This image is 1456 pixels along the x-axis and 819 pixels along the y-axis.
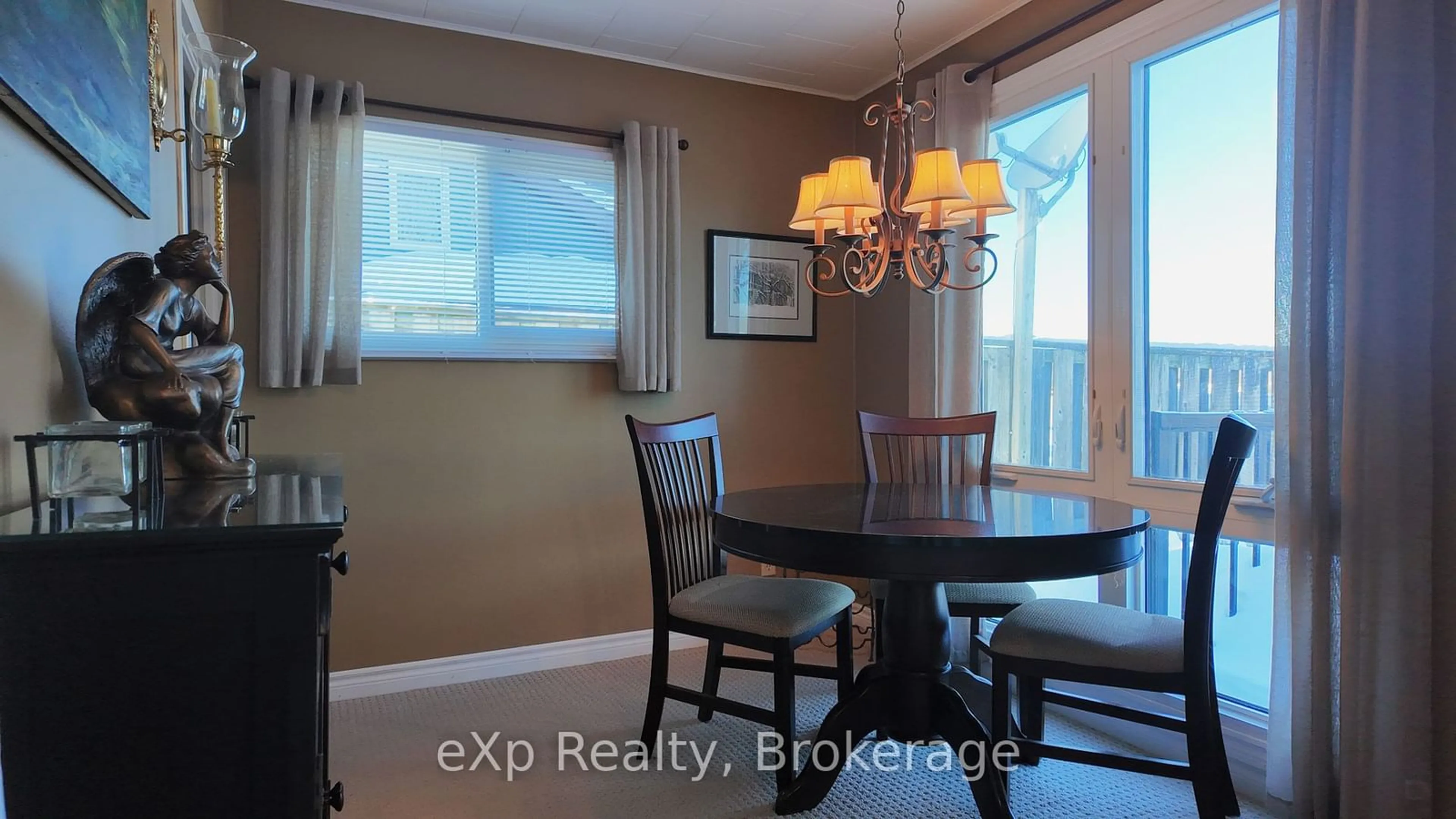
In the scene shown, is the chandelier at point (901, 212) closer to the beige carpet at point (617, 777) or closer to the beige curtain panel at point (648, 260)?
the beige curtain panel at point (648, 260)

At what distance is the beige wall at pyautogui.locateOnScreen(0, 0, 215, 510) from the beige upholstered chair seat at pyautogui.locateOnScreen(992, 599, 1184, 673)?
6.09 ft

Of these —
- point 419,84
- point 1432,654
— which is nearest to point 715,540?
point 1432,654

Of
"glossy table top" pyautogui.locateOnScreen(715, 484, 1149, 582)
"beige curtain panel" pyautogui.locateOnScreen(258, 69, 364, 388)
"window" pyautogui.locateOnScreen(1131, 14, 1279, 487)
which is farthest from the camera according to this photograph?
"beige curtain panel" pyautogui.locateOnScreen(258, 69, 364, 388)

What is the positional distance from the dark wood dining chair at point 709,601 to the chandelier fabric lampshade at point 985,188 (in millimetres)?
1062

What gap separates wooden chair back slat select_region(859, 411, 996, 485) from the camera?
2.75 m

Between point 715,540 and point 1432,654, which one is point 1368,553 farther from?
point 715,540

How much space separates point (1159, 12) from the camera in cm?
242

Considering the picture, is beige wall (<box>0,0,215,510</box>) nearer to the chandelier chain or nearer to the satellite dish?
the chandelier chain

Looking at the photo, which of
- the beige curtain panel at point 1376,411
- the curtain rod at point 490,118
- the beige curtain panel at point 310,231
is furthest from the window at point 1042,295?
the beige curtain panel at point 310,231

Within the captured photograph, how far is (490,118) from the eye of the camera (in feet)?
10.1

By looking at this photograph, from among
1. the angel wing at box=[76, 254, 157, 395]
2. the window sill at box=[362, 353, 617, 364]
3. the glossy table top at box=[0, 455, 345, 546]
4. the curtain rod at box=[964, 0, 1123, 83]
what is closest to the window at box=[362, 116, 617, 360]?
the window sill at box=[362, 353, 617, 364]

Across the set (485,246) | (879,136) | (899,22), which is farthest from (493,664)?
(899,22)

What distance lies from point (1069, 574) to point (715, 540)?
0.79 meters

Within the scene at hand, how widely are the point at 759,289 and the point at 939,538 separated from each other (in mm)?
2222
